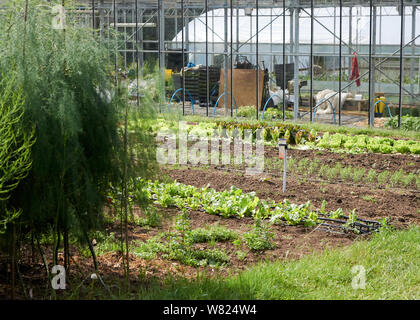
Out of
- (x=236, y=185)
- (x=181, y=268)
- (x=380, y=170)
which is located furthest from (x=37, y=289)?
(x=380, y=170)

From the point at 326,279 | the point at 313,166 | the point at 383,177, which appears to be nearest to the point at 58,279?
the point at 326,279

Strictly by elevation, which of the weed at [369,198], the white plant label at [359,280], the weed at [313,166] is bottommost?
the white plant label at [359,280]

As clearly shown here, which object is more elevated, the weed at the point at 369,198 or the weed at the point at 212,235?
the weed at the point at 369,198

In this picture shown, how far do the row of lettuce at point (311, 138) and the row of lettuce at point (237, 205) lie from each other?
9.72 ft

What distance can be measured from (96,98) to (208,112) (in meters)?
12.7

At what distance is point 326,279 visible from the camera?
15.6 feet

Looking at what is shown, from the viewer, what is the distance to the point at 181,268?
510 centimetres

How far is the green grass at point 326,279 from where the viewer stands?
4262mm

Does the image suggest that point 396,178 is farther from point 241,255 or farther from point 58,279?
point 58,279

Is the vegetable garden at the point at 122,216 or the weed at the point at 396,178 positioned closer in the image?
the vegetable garden at the point at 122,216

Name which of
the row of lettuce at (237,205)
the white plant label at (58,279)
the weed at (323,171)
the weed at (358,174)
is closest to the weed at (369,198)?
the row of lettuce at (237,205)

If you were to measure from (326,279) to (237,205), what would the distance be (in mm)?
2245

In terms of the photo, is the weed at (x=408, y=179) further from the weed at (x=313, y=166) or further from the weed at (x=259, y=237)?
the weed at (x=259, y=237)

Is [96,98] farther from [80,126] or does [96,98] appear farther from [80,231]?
[80,231]
